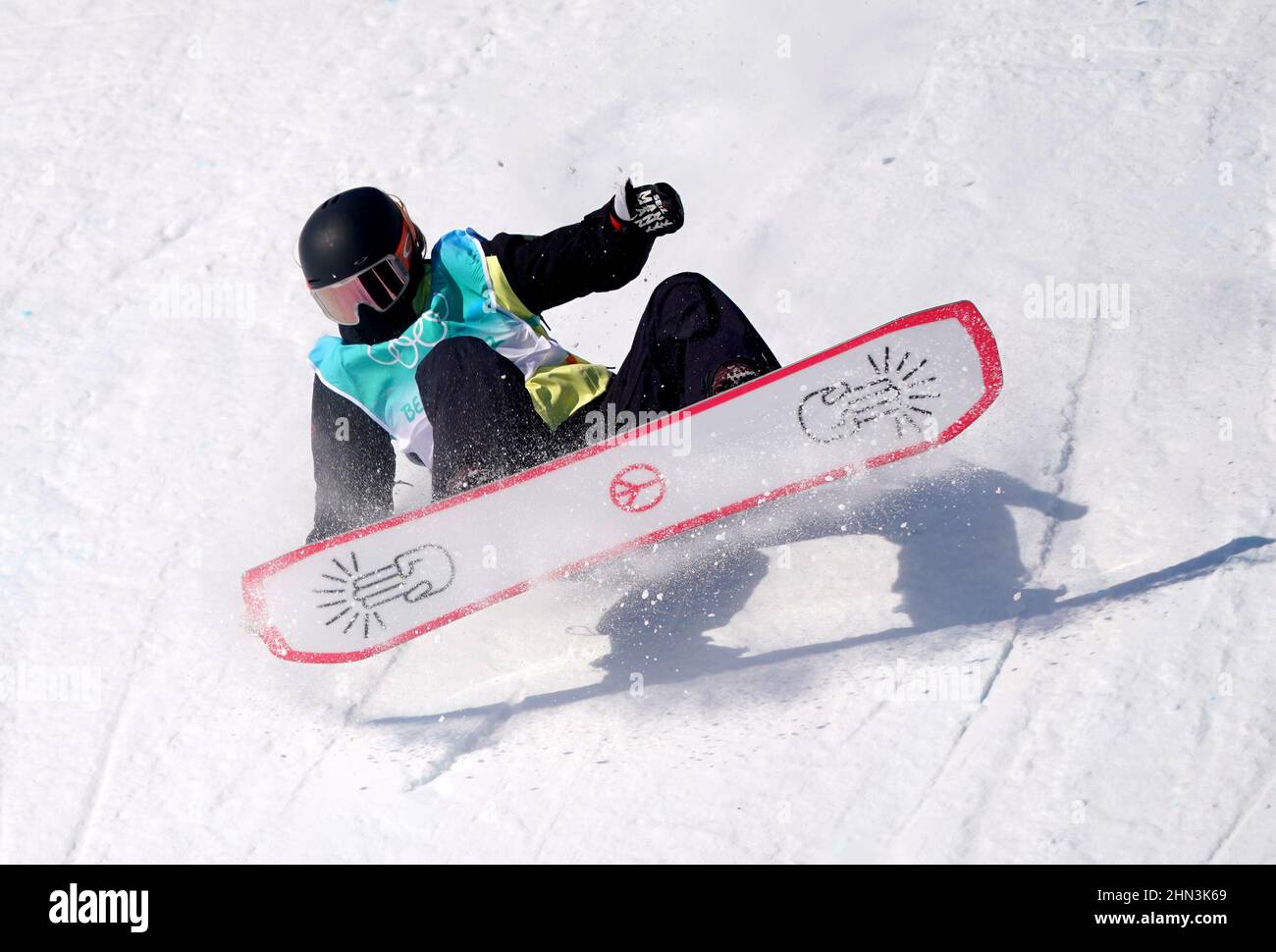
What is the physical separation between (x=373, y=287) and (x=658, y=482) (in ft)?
2.96

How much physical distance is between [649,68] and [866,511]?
2.73 meters

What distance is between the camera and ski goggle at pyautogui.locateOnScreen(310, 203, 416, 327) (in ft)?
11.9

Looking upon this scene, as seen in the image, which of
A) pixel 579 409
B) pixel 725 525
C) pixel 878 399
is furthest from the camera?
pixel 725 525

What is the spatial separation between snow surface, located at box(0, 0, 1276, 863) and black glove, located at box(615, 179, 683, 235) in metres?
0.97

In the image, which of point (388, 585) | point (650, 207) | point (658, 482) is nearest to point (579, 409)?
point (658, 482)

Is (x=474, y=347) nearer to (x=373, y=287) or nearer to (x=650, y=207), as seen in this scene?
(x=373, y=287)

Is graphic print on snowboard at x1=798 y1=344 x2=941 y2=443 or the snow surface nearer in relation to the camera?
the snow surface

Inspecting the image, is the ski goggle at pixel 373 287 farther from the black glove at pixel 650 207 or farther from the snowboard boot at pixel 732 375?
the snowboard boot at pixel 732 375

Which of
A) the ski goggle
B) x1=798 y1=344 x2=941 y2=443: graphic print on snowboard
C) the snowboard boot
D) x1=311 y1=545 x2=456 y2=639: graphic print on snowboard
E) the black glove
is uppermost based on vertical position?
the black glove

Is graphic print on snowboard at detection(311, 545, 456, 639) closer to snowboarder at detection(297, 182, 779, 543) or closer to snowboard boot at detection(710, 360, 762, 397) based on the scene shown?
snowboarder at detection(297, 182, 779, 543)

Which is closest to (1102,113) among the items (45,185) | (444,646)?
(444,646)

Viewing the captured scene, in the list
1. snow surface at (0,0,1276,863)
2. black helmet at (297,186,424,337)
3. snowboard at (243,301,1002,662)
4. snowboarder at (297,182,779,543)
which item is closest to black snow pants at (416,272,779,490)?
snowboarder at (297,182,779,543)

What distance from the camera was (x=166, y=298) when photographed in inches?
211

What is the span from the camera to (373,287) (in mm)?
3658
